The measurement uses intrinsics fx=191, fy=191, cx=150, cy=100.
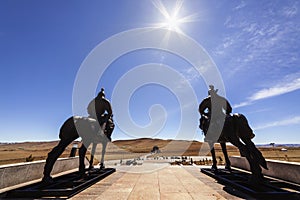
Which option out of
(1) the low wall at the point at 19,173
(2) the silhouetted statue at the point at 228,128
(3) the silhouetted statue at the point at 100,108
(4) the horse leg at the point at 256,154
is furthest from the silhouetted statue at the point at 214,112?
(1) the low wall at the point at 19,173

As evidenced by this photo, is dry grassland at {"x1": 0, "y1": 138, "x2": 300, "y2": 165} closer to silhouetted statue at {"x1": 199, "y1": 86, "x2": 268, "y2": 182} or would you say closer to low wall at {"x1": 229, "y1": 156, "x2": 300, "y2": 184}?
low wall at {"x1": 229, "y1": 156, "x2": 300, "y2": 184}


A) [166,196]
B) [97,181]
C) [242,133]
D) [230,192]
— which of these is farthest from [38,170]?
[242,133]

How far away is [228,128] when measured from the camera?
7.79 metres

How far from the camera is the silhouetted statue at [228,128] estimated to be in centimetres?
664

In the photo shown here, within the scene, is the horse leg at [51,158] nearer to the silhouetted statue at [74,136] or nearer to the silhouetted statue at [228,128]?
the silhouetted statue at [74,136]

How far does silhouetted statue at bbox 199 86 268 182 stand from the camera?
664cm

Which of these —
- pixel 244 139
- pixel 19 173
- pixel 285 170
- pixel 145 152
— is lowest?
pixel 19 173

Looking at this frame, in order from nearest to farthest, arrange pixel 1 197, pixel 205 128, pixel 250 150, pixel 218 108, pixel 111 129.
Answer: pixel 1 197
pixel 250 150
pixel 218 108
pixel 205 128
pixel 111 129

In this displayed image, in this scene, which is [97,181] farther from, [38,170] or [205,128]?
[205,128]

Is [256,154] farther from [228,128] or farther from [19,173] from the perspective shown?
[19,173]

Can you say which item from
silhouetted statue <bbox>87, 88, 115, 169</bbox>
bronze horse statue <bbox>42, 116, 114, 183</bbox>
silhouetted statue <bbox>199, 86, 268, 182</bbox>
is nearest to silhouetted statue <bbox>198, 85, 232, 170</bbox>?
silhouetted statue <bbox>199, 86, 268, 182</bbox>

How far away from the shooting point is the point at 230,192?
6164 mm

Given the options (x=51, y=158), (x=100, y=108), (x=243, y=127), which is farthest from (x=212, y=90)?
(x=51, y=158)

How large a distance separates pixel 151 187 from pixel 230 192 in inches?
107
